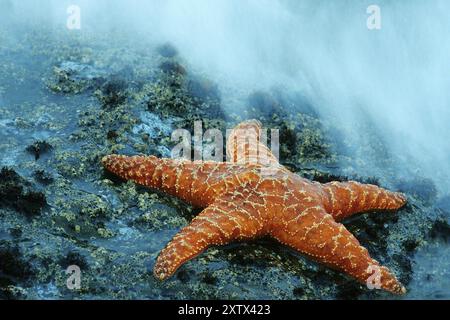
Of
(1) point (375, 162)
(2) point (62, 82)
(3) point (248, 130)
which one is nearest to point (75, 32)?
(2) point (62, 82)

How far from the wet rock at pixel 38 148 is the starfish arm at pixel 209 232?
206cm

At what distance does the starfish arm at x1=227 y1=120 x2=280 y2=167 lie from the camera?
6802 mm

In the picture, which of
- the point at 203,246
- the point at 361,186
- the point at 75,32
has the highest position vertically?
the point at 75,32

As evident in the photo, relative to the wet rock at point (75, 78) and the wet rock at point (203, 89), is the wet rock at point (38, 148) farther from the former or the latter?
the wet rock at point (203, 89)

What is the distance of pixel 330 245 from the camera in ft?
19.0

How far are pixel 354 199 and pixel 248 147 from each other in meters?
1.31

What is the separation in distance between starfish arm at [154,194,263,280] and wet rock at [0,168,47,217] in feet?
4.55

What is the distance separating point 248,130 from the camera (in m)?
7.57

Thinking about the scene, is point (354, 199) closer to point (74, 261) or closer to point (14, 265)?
point (74, 261)

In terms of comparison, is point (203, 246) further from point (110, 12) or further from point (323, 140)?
point (110, 12)

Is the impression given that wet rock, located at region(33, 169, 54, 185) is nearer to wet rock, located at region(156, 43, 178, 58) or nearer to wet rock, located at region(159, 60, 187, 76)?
wet rock, located at region(159, 60, 187, 76)

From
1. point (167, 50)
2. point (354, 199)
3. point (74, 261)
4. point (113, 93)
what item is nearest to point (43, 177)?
point (74, 261)

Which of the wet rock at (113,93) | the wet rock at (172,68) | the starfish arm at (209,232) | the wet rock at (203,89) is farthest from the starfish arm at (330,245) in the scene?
the wet rock at (172,68)
